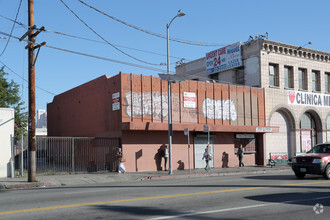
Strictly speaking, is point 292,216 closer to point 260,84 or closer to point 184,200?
point 184,200

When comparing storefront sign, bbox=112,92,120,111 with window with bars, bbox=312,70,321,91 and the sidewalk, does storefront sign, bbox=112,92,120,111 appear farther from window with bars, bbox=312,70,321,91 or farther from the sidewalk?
window with bars, bbox=312,70,321,91

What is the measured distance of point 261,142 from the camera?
29906 mm

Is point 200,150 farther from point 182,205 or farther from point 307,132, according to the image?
point 182,205

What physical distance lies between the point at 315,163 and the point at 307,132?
61.5ft

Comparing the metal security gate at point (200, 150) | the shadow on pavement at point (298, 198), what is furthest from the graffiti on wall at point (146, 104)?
the shadow on pavement at point (298, 198)

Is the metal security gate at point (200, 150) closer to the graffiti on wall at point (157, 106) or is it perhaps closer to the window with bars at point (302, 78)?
the graffiti on wall at point (157, 106)

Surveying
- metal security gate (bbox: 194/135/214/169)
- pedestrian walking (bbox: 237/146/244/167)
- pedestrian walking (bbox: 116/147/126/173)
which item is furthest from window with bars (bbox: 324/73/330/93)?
pedestrian walking (bbox: 116/147/126/173)

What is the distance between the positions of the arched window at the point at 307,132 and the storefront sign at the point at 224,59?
840 cm

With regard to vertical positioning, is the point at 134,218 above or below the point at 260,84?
below

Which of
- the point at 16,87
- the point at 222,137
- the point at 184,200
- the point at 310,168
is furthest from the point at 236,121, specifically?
the point at 16,87

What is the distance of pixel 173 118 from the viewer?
81.9 ft

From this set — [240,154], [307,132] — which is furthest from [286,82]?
[240,154]

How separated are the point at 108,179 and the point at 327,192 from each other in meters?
11.2

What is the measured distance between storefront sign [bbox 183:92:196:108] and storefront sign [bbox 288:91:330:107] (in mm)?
10487
